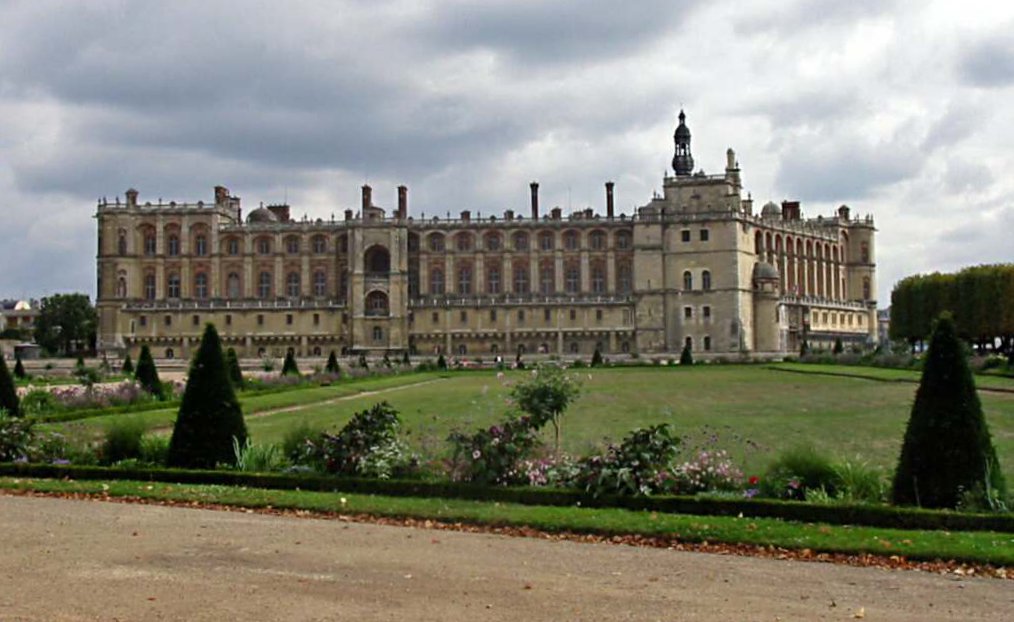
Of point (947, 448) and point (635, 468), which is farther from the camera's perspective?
point (635, 468)

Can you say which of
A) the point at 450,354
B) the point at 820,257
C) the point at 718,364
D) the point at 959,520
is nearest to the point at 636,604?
the point at 959,520

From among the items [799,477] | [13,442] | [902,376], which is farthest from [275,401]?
[902,376]

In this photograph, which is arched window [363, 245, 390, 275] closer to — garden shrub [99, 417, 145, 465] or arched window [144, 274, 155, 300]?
arched window [144, 274, 155, 300]

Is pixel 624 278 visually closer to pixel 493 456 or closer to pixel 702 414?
pixel 702 414

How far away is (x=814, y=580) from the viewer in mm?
8273

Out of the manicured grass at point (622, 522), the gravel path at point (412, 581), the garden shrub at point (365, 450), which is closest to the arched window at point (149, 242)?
the manicured grass at point (622, 522)

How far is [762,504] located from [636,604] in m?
3.72

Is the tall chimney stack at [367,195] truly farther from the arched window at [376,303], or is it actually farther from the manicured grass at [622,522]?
the manicured grass at [622,522]

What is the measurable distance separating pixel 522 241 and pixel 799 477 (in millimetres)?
66624

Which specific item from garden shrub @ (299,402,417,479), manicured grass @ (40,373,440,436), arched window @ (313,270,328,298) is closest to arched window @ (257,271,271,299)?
arched window @ (313,270,328,298)

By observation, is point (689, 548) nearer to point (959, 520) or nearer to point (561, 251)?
point (959, 520)

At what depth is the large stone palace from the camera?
72.9 metres

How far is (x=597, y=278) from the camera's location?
3024 inches

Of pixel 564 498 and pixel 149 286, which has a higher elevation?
pixel 149 286
